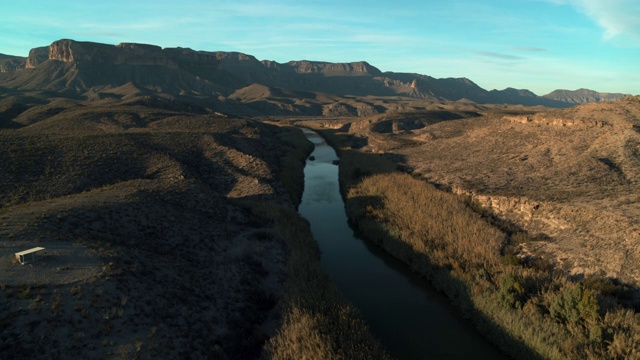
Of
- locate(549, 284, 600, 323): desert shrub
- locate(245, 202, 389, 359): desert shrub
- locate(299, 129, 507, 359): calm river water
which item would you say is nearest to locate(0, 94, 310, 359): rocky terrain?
locate(245, 202, 389, 359): desert shrub

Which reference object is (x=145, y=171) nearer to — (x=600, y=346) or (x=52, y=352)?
(x=52, y=352)

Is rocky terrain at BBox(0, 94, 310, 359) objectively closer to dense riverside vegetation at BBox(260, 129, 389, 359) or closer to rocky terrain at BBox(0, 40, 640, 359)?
rocky terrain at BBox(0, 40, 640, 359)

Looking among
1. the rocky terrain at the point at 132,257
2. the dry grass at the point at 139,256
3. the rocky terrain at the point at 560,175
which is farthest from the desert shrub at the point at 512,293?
the rocky terrain at the point at 132,257

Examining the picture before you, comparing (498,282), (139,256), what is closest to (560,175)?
(498,282)

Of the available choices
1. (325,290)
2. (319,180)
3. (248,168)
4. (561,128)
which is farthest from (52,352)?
(561,128)

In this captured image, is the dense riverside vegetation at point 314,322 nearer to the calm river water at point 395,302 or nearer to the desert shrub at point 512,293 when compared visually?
the calm river water at point 395,302
